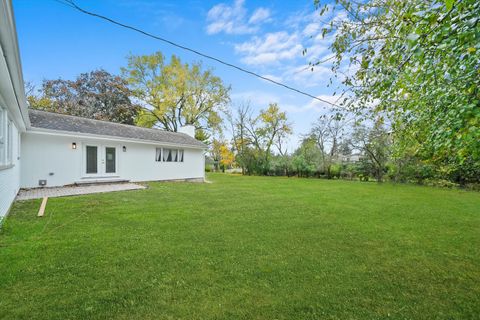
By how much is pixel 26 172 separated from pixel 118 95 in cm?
1982

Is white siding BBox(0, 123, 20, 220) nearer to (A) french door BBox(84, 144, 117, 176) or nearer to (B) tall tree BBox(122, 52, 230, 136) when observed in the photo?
(A) french door BBox(84, 144, 117, 176)

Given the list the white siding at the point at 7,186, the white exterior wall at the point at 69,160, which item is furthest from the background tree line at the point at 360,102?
the white exterior wall at the point at 69,160

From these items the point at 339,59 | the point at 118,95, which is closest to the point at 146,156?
the point at 339,59

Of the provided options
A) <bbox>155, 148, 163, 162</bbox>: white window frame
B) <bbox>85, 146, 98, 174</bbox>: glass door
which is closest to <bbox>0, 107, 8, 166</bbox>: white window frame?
<bbox>85, 146, 98, 174</bbox>: glass door

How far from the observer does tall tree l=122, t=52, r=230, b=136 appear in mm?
23531

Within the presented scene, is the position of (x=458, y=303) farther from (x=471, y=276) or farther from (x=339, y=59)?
(x=339, y=59)

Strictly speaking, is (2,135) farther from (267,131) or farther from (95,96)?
(95,96)

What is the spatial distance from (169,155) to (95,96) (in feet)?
58.5

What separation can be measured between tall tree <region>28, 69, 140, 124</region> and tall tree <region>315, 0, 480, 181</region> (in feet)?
84.1

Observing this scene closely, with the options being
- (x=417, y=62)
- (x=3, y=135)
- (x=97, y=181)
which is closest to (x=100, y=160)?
(x=97, y=181)

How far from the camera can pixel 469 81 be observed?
2.55 m

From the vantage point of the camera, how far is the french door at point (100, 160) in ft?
33.5

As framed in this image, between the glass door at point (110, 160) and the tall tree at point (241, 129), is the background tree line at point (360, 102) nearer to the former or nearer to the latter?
the tall tree at point (241, 129)

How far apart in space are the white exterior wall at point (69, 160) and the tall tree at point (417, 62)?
10.7 m
